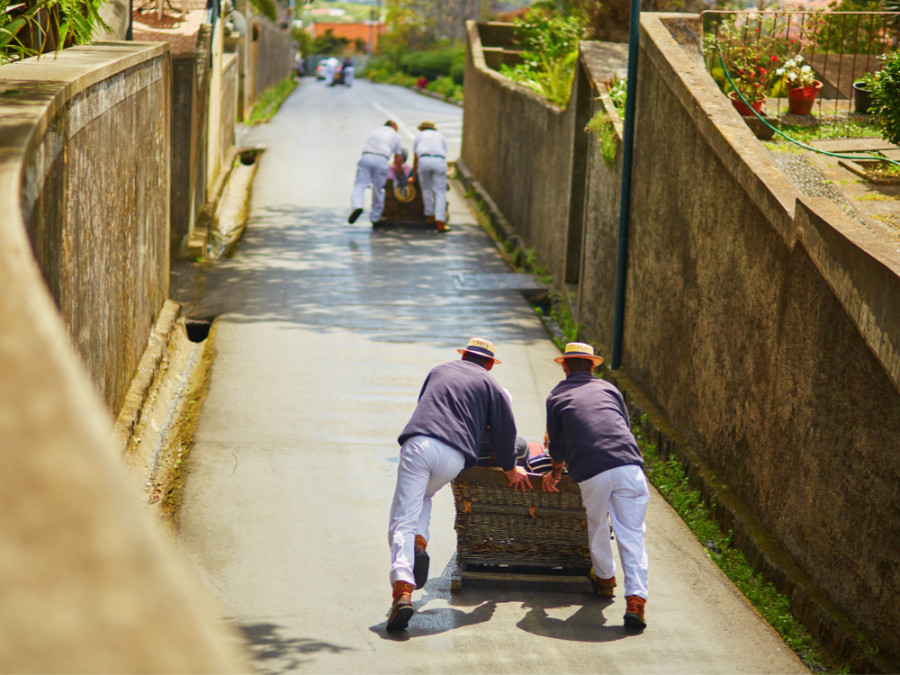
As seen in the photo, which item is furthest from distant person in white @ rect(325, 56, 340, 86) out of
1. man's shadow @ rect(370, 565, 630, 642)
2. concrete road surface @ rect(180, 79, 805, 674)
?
man's shadow @ rect(370, 565, 630, 642)

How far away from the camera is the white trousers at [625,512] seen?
6.03 meters

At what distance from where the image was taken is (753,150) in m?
7.59

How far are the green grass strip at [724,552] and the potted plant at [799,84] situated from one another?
4193mm

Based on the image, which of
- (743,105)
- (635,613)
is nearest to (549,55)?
(743,105)

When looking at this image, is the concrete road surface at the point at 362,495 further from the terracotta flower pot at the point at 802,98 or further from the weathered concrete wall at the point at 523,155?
the terracotta flower pot at the point at 802,98

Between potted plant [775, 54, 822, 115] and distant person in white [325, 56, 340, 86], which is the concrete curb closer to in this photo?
potted plant [775, 54, 822, 115]

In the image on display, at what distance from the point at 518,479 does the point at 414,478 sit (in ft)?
2.17

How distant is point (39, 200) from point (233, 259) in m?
10.2

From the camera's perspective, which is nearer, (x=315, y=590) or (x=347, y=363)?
(x=315, y=590)

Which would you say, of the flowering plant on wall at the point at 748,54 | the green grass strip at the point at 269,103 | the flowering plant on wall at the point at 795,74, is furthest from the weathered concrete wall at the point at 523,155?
the green grass strip at the point at 269,103

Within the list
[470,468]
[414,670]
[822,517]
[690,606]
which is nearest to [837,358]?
[822,517]

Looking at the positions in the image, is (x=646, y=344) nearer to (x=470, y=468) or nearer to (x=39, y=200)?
(x=470, y=468)

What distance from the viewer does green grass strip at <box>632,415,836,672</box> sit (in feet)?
19.5

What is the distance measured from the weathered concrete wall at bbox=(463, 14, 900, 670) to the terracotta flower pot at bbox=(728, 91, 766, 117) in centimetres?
105
